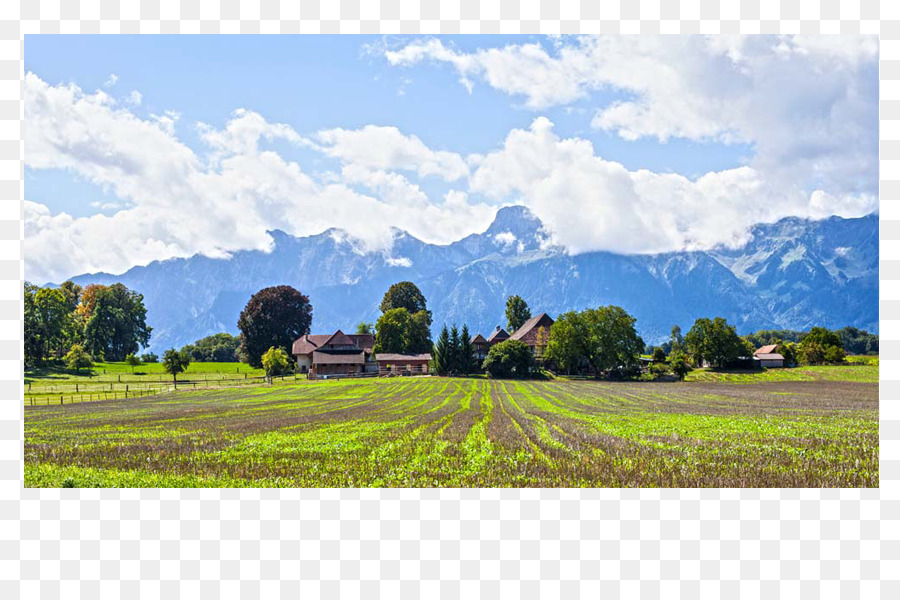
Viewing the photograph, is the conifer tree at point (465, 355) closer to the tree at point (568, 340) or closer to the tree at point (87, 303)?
the tree at point (568, 340)

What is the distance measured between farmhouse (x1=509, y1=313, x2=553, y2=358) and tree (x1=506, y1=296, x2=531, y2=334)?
3767 millimetres

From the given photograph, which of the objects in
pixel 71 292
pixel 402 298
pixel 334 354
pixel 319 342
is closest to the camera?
pixel 334 354

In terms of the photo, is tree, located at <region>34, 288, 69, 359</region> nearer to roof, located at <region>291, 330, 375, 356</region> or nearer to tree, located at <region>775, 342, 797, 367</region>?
roof, located at <region>291, 330, 375, 356</region>

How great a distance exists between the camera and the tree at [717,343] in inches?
3841

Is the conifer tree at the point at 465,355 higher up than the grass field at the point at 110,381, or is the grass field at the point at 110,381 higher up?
the conifer tree at the point at 465,355

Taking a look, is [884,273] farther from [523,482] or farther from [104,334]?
[104,334]

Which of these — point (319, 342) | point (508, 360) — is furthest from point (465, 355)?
point (319, 342)

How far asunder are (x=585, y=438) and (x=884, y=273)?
10.9 meters

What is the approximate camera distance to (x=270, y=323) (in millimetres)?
119438

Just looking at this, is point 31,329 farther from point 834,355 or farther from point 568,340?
point 834,355

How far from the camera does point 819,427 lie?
23.8 m

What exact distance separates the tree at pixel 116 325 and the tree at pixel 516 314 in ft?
279

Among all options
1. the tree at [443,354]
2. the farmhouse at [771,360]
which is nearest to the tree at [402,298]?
the tree at [443,354]

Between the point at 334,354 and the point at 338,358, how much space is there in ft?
17.5
